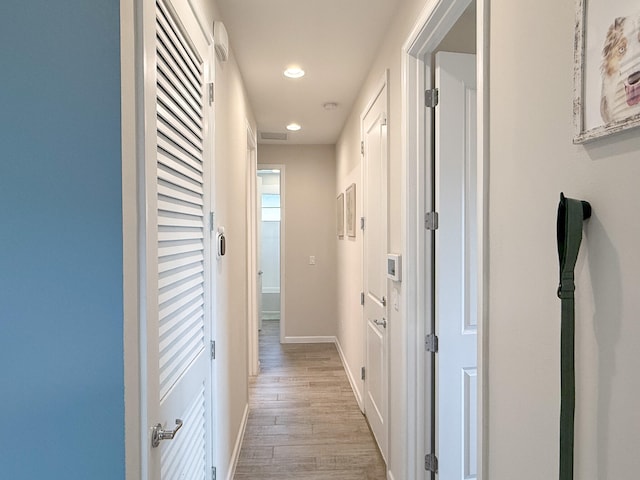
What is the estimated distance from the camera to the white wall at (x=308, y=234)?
196 inches

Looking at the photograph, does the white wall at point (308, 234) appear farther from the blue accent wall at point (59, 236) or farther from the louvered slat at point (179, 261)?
the blue accent wall at point (59, 236)

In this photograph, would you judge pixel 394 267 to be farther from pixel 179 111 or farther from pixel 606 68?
pixel 606 68

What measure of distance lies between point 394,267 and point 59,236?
154 centimetres

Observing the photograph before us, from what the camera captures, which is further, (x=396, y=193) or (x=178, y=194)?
(x=396, y=193)

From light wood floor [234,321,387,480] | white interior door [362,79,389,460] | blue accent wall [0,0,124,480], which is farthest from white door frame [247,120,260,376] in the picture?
blue accent wall [0,0,124,480]

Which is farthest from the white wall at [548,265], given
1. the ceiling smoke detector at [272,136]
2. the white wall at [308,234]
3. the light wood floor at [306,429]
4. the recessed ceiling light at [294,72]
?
the white wall at [308,234]

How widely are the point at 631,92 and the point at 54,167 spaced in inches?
42.0

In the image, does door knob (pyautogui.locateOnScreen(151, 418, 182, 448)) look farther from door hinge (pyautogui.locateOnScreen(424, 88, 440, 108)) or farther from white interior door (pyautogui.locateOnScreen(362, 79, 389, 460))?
door hinge (pyautogui.locateOnScreen(424, 88, 440, 108))

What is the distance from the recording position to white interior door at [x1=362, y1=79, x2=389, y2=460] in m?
2.33

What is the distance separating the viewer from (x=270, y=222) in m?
6.90

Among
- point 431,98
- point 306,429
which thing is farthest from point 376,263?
point 306,429

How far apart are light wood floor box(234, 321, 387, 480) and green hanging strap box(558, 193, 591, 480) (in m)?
1.87

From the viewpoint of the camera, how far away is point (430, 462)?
185cm

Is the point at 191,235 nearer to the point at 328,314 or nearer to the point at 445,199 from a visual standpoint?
the point at 445,199
